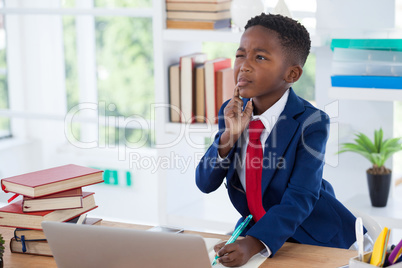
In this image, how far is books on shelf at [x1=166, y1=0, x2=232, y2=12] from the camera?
94.0 inches

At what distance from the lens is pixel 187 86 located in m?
2.50

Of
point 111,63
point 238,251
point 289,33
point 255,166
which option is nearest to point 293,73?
point 289,33

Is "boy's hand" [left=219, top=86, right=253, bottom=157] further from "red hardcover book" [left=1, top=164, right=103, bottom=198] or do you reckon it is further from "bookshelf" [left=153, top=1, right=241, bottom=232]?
"bookshelf" [left=153, top=1, right=241, bottom=232]

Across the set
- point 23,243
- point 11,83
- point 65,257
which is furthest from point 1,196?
point 65,257

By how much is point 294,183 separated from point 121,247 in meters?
0.50

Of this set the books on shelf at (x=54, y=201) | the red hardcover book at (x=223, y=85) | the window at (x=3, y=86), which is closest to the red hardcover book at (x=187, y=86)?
the red hardcover book at (x=223, y=85)

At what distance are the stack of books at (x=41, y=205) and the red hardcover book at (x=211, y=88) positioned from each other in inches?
44.8

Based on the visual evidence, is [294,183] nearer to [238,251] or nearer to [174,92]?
[238,251]

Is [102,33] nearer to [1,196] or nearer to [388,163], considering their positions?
[1,196]

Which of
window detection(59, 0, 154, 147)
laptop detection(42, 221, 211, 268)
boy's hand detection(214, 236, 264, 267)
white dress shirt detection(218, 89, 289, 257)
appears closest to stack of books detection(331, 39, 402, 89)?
white dress shirt detection(218, 89, 289, 257)

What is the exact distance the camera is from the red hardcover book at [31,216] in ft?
4.40

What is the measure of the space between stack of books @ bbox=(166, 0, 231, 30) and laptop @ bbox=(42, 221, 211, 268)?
1.46m

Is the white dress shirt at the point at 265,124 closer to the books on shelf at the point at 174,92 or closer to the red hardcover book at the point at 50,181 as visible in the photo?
the red hardcover book at the point at 50,181

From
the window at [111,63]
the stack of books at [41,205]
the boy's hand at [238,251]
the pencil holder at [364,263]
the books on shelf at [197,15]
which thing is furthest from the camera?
the window at [111,63]
